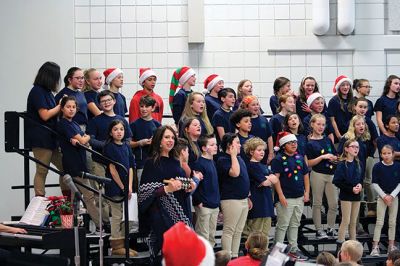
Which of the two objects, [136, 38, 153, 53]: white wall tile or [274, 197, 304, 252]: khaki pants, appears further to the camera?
[136, 38, 153, 53]: white wall tile

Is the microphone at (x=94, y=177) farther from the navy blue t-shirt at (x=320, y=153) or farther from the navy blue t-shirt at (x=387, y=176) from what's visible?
the navy blue t-shirt at (x=387, y=176)

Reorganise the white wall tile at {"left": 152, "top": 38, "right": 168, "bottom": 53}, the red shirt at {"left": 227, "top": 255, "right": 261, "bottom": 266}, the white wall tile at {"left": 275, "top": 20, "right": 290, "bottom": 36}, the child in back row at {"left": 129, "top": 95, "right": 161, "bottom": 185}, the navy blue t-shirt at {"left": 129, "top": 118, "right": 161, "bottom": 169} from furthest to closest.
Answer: the white wall tile at {"left": 275, "top": 20, "right": 290, "bottom": 36}, the white wall tile at {"left": 152, "top": 38, "right": 168, "bottom": 53}, the navy blue t-shirt at {"left": 129, "top": 118, "right": 161, "bottom": 169}, the child in back row at {"left": 129, "top": 95, "right": 161, "bottom": 185}, the red shirt at {"left": 227, "top": 255, "right": 261, "bottom": 266}

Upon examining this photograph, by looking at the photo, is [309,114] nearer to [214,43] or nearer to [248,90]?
[248,90]

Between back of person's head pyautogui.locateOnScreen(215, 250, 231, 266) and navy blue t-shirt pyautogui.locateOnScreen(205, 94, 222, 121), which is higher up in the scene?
navy blue t-shirt pyautogui.locateOnScreen(205, 94, 222, 121)

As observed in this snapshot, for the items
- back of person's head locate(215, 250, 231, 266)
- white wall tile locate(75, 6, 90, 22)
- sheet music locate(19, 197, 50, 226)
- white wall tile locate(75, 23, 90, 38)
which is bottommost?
back of person's head locate(215, 250, 231, 266)

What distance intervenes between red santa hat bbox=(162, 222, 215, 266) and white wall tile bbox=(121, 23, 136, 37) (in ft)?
26.9

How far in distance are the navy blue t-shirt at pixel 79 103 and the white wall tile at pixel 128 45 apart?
2.83 meters

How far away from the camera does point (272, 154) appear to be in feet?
33.4

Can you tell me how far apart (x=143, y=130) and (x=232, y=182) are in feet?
3.92

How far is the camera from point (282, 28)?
12.2 m

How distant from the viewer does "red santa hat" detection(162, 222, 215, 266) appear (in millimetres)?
3795

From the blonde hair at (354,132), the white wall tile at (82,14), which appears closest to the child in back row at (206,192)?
the blonde hair at (354,132)

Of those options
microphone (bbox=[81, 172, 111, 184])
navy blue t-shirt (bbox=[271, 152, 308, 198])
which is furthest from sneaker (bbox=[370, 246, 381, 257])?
microphone (bbox=[81, 172, 111, 184])

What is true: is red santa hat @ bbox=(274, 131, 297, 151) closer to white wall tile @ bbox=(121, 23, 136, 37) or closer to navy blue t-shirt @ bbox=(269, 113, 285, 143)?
navy blue t-shirt @ bbox=(269, 113, 285, 143)
